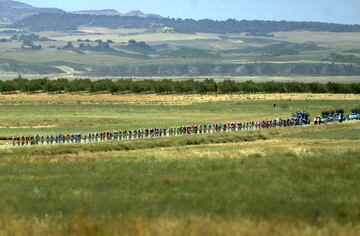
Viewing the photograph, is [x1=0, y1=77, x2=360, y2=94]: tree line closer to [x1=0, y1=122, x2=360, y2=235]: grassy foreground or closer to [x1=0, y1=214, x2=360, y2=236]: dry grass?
[x1=0, y1=122, x2=360, y2=235]: grassy foreground

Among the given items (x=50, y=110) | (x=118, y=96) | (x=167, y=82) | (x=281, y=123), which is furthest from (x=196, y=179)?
(x=167, y=82)

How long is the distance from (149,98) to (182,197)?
111311 mm

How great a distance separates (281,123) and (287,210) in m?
55.2

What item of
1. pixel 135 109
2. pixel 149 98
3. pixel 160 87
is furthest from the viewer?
pixel 160 87

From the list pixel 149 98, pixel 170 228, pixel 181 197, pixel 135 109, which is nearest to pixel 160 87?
pixel 149 98

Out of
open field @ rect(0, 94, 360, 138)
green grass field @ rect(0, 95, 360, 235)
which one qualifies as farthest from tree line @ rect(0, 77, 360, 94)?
green grass field @ rect(0, 95, 360, 235)

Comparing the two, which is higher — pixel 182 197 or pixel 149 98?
pixel 182 197

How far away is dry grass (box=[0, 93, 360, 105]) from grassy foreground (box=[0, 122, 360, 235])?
3471 inches

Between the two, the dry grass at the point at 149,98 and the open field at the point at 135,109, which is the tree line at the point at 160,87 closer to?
the dry grass at the point at 149,98

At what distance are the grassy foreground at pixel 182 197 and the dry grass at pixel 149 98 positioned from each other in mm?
88151

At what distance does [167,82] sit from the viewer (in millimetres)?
151500

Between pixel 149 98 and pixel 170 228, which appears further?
pixel 149 98

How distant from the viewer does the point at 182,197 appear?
2366cm

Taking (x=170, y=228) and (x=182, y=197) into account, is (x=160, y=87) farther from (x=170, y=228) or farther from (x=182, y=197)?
(x=170, y=228)
